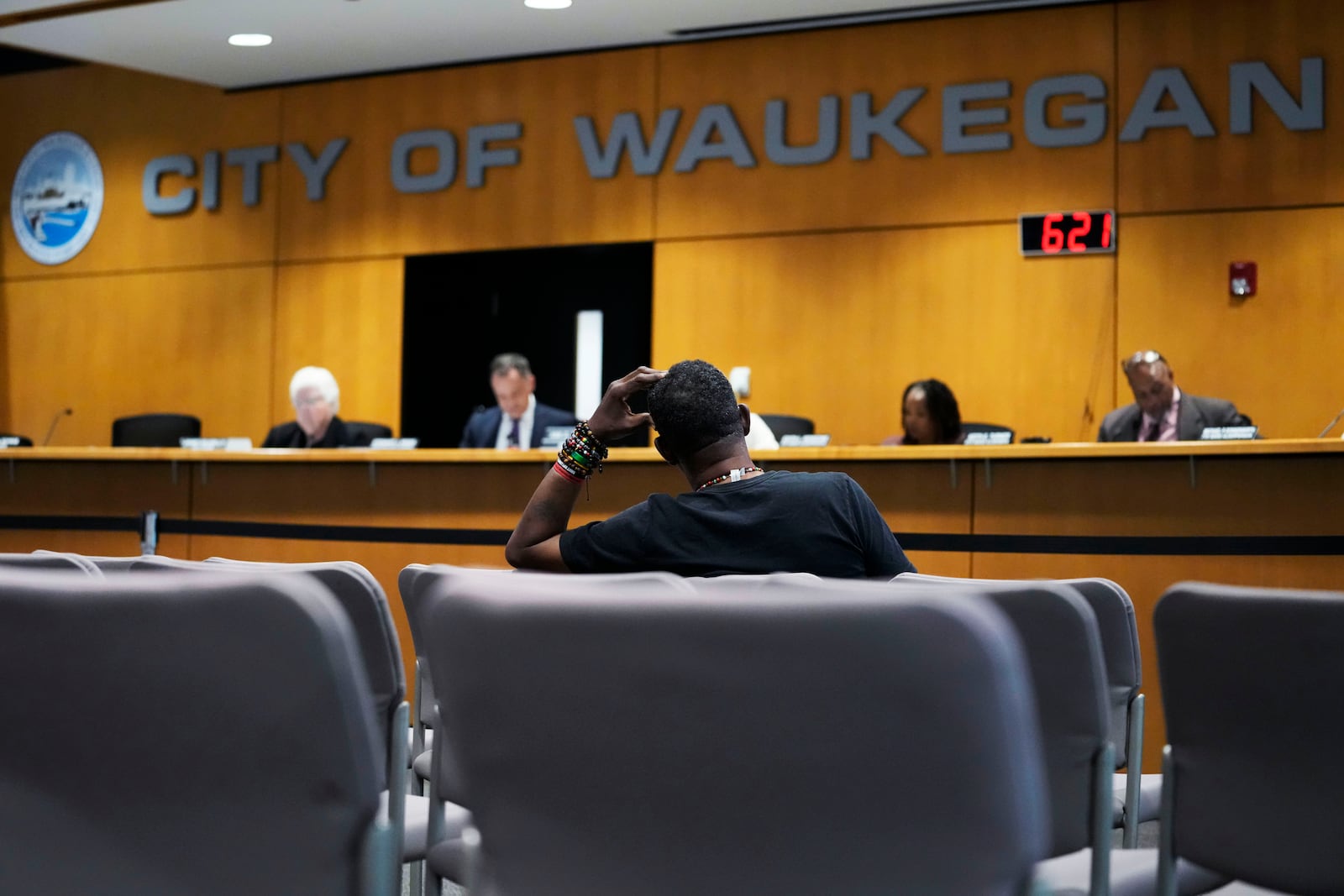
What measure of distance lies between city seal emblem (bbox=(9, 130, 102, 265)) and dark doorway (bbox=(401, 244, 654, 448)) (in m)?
2.55

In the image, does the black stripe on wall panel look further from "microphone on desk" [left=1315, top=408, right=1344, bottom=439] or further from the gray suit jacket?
"microphone on desk" [left=1315, top=408, right=1344, bottom=439]

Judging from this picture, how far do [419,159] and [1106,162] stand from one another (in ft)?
12.8

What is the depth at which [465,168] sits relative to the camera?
301 inches

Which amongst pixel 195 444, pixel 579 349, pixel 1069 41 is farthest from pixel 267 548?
pixel 1069 41

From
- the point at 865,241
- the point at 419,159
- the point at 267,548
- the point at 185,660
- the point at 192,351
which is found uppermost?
the point at 419,159

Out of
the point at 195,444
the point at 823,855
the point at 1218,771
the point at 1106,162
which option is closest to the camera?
the point at 823,855

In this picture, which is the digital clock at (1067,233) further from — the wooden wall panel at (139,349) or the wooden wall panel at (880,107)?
the wooden wall panel at (139,349)

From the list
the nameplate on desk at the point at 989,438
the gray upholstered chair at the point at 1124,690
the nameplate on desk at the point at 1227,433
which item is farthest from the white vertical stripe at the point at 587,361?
the gray upholstered chair at the point at 1124,690

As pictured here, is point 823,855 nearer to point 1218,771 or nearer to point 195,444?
point 1218,771

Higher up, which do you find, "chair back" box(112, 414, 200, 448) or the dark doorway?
the dark doorway

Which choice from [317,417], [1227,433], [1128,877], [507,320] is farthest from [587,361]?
[1128,877]

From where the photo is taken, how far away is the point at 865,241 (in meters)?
6.86

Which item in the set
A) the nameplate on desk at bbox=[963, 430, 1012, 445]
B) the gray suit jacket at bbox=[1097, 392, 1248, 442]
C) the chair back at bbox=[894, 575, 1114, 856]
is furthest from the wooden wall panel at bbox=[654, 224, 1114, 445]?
the chair back at bbox=[894, 575, 1114, 856]

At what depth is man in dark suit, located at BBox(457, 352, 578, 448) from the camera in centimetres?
650
